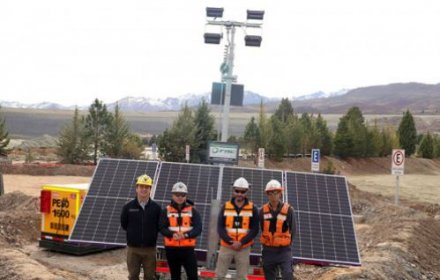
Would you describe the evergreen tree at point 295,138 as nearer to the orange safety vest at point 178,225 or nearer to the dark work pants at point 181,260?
the dark work pants at point 181,260

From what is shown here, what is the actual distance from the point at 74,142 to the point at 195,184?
42056 mm

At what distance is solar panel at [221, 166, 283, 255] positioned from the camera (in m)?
10.7

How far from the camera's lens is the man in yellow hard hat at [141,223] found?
8680mm

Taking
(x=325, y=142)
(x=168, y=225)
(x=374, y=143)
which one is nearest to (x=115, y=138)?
(x=325, y=142)

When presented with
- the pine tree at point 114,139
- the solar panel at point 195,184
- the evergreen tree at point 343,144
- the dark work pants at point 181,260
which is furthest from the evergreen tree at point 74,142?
the dark work pants at point 181,260

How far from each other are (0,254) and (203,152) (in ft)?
123

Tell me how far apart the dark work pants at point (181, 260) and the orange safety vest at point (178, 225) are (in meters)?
0.09

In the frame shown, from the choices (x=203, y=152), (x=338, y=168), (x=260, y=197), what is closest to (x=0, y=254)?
(x=260, y=197)

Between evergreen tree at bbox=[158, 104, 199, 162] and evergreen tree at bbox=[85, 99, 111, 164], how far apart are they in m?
6.70

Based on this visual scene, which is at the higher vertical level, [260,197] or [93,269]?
[260,197]

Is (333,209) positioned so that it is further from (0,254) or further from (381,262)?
(0,254)

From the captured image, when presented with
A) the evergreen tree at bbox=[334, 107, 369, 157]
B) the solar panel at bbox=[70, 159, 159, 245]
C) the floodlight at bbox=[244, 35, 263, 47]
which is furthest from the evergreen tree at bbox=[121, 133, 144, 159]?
the solar panel at bbox=[70, 159, 159, 245]

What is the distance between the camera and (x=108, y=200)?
10875 mm

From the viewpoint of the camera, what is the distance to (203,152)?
164ft
